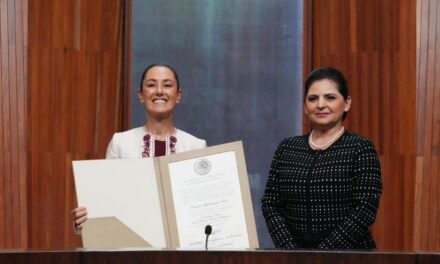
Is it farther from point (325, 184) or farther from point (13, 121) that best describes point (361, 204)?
point (13, 121)

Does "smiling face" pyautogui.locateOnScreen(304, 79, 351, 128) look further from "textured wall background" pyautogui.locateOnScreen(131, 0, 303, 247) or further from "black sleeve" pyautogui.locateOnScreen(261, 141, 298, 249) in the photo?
"textured wall background" pyautogui.locateOnScreen(131, 0, 303, 247)

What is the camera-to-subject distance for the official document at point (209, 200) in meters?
2.65

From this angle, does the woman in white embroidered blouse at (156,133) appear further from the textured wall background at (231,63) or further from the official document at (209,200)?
the textured wall background at (231,63)

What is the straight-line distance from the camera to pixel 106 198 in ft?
8.81

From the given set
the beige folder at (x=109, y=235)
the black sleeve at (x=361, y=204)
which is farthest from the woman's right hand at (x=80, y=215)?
the black sleeve at (x=361, y=204)

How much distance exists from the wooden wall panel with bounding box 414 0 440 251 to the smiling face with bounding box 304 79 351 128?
101 centimetres

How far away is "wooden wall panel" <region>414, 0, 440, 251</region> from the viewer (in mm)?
3633

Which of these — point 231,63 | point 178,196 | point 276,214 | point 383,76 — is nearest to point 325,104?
point 276,214

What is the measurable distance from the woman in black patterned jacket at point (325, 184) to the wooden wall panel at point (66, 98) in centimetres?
139

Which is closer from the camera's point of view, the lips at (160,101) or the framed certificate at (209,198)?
the framed certificate at (209,198)

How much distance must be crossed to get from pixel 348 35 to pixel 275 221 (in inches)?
59.1

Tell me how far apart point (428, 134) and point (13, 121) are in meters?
1.59

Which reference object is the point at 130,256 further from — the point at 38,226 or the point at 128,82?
the point at 128,82

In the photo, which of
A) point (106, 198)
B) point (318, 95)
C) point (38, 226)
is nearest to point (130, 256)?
point (106, 198)
